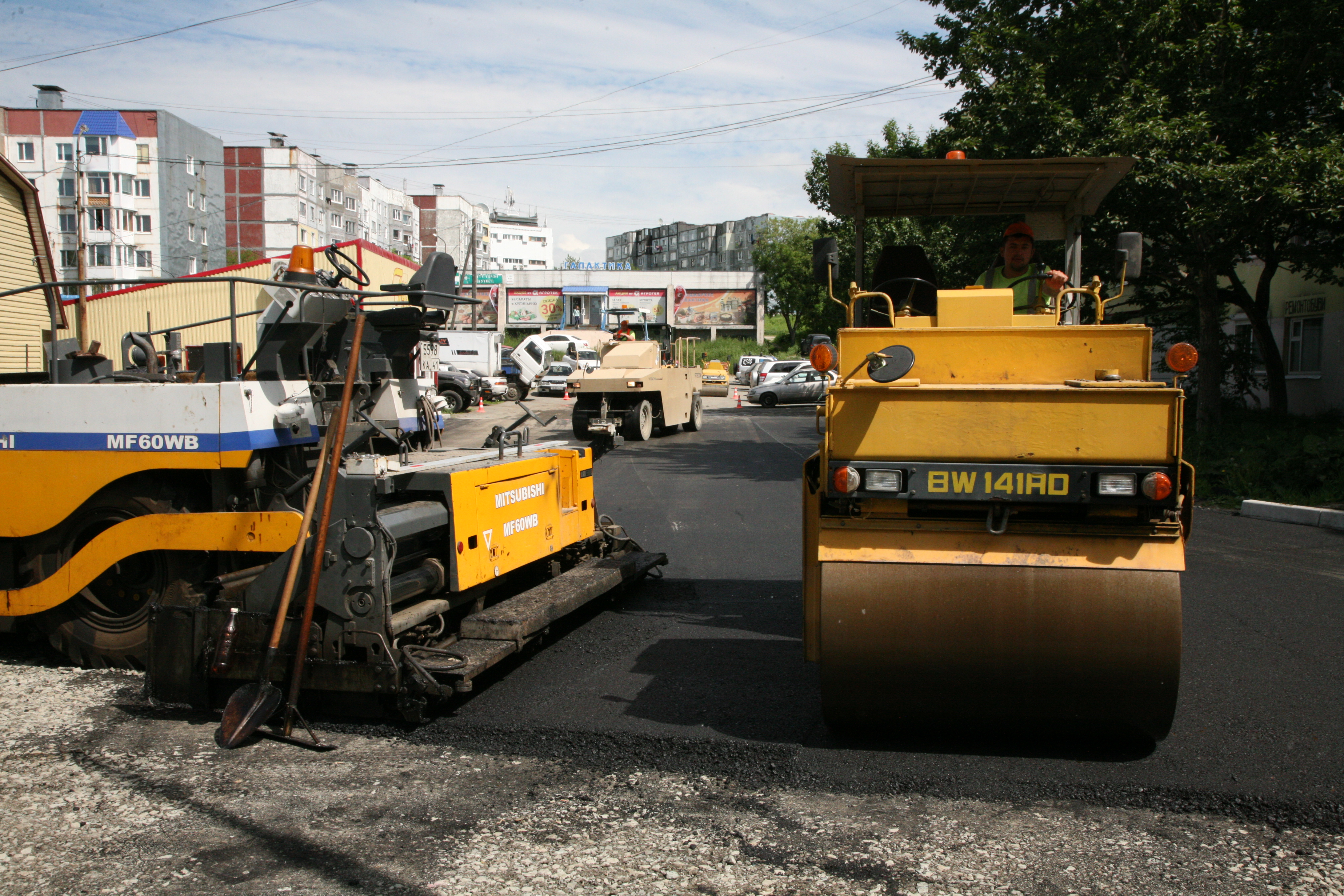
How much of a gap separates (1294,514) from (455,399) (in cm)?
2000

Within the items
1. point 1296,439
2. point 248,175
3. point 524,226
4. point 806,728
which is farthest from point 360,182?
point 806,728

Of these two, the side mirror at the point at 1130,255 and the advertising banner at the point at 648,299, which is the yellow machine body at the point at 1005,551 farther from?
the advertising banner at the point at 648,299

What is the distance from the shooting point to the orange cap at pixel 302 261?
17.7ft

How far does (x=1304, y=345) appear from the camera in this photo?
68.9 feet

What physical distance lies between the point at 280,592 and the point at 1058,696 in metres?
3.29

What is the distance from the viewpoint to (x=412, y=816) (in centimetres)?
359

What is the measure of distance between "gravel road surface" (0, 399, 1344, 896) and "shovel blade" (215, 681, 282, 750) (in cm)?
13

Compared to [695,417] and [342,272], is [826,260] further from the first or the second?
[695,417]

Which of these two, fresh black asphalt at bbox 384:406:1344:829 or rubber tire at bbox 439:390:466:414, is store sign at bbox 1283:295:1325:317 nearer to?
fresh black asphalt at bbox 384:406:1344:829

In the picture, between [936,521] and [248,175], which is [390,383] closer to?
[936,521]

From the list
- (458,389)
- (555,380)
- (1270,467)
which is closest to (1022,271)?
(1270,467)

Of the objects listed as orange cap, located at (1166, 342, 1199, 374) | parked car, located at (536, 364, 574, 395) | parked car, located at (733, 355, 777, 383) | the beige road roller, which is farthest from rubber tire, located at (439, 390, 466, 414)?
orange cap, located at (1166, 342, 1199, 374)

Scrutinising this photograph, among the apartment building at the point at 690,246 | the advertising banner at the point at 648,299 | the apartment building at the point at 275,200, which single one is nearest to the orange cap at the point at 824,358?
the advertising banner at the point at 648,299

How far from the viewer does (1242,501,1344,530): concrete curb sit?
9930 millimetres
